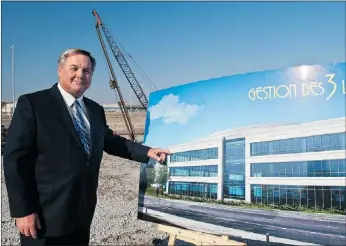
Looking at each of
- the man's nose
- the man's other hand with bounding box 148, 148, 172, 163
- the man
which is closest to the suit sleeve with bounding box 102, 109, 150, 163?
the man's other hand with bounding box 148, 148, 172, 163

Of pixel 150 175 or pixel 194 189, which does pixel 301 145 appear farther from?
→ pixel 150 175

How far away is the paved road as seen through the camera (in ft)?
10.6

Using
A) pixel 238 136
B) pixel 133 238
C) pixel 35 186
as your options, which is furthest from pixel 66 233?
pixel 133 238

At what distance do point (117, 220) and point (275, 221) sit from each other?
436 cm

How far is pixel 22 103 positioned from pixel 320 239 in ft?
7.72

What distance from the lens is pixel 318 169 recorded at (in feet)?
10.7

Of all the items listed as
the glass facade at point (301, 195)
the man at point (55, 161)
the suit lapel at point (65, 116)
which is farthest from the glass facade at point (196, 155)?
the suit lapel at point (65, 116)

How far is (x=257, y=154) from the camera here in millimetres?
3551

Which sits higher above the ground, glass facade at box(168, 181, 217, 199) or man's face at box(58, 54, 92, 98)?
man's face at box(58, 54, 92, 98)

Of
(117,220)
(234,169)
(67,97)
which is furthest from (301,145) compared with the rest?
(117,220)

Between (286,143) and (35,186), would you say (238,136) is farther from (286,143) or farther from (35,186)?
(35,186)

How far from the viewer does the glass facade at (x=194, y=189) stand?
3.87 m

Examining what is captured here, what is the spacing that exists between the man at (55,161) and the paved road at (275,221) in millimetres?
1410

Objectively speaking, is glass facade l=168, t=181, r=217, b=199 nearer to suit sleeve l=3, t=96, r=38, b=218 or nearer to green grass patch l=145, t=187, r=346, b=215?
green grass patch l=145, t=187, r=346, b=215
